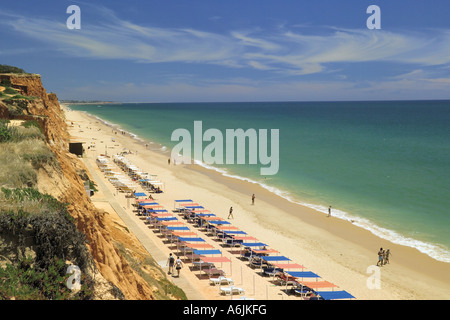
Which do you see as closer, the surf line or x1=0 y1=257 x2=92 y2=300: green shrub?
x1=0 y1=257 x2=92 y2=300: green shrub

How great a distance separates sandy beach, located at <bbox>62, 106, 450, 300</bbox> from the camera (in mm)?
16141

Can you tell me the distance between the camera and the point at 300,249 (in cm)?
2080

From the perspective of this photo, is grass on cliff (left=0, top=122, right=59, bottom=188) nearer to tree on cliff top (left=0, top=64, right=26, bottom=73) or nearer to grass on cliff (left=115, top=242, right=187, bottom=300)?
grass on cliff (left=115, top=242, right=187, bottom=300)

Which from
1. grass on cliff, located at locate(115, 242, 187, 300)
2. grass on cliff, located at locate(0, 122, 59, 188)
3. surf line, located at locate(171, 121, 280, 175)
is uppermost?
grass on cliff, located at locate(0, 122, 59, 188)

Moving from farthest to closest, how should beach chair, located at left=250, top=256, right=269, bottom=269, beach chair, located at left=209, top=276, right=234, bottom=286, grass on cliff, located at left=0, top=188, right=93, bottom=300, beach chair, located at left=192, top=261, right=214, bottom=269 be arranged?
beach chair, located at left=250, top=256, right=269, bottom=269
beach chair, located at left=192, top=261, right=214, bottom=269
beach chair, located at left=209, top=276, right=234, bottom=286
grass on cliff, located at left=0, top=188, right=93, bottom=300

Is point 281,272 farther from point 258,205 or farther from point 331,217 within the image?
point 258,205

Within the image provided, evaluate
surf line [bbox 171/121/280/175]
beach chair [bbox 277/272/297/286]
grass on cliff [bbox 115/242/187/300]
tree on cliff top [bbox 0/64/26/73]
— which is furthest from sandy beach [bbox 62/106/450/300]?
tree on cliff top [bbox 0/64/26/73]

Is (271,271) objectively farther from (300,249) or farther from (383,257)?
(383,257)

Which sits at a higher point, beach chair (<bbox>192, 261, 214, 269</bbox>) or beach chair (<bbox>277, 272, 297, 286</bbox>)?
beach chair (<bbox>192, 261, 214, 269</bbox>)

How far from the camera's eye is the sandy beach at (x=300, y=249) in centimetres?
1614

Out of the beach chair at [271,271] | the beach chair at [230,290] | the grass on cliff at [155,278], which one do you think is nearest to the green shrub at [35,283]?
the grass on cliff at [155,278]

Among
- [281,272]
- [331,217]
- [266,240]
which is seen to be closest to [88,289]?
[281,272]

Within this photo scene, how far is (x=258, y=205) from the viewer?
29.8m

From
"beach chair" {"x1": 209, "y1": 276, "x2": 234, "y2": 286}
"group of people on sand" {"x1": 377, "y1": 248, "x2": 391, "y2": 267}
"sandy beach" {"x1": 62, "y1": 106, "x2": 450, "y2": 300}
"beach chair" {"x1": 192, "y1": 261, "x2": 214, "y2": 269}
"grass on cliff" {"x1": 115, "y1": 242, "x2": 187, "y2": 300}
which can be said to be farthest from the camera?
"group of people on sand" {"x1": 377, "y1": 248, "x2": 391, "y2": 267}
